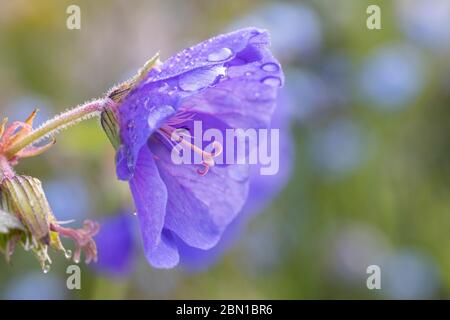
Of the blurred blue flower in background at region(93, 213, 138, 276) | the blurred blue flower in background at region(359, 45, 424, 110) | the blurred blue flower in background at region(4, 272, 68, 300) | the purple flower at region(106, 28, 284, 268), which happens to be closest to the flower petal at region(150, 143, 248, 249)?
the purple flower at region(106, 28, 284, 268)

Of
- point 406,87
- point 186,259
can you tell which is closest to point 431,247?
point 406,87

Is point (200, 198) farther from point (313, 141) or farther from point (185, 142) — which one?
point (313, 141)

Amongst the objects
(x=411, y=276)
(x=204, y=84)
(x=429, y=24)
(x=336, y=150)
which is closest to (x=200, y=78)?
(x=204, y=84)

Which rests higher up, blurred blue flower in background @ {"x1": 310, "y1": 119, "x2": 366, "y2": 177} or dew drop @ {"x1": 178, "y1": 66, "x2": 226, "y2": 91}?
blurred blue flower in background @ {"x1": 310, "y1": 119, "x2": 366, "y2": 177}

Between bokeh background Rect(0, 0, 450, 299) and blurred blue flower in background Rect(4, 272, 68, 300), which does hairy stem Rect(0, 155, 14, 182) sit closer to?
bokeh background Rect(0, 0, 450, 299)

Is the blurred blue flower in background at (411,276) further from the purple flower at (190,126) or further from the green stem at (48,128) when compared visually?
the green stem at (48,128)

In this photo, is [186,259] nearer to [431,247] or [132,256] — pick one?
[132,256]
